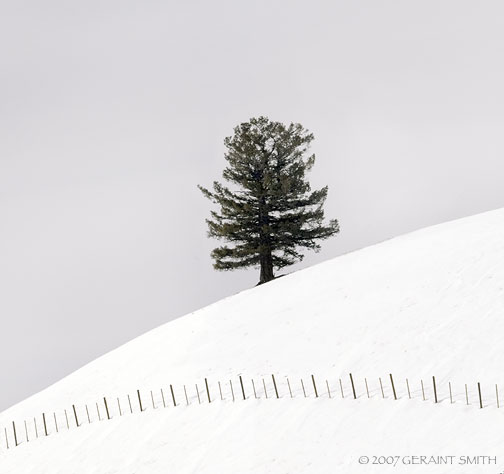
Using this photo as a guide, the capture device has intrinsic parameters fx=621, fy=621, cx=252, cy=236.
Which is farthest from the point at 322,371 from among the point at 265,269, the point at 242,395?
the point at 265,269

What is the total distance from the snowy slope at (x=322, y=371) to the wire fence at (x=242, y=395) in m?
0.12

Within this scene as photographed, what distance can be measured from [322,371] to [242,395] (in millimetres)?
2792

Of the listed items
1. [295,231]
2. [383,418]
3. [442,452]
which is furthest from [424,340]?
[295,231]

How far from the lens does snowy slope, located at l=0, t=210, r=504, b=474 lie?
52.5 ft

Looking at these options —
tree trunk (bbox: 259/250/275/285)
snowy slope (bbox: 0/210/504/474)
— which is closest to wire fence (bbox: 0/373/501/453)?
snowy slope (bbox: 0/210/504/474)

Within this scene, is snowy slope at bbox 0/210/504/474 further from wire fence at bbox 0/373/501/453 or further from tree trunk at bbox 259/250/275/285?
tree trunk at bbox 259/250/275/285

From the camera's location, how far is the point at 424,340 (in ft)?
68.0

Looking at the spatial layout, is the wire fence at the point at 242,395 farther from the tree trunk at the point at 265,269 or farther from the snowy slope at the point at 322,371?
the tree trunk at the point at 265,269

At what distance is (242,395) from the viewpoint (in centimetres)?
2058

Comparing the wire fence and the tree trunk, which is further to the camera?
the tree trunk

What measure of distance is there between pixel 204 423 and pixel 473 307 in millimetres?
10132

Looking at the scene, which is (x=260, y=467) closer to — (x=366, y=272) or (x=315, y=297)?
(x=315, y=297)

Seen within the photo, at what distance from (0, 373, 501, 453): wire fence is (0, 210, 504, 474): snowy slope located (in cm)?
12

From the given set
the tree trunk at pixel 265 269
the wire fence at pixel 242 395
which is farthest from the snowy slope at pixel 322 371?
the tree trunk at pixel 265 269
